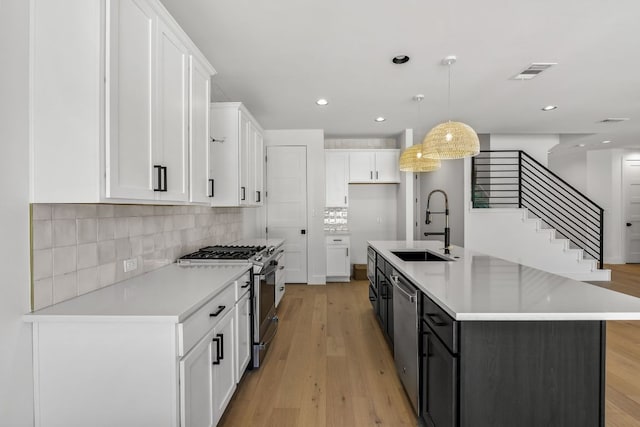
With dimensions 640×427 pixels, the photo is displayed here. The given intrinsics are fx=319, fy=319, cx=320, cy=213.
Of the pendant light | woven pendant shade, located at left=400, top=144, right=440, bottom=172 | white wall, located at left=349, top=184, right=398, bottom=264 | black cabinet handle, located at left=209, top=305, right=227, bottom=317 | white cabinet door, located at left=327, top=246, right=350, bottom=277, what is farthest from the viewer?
white wall, located at left=349, top=184, right=398, bottom=264

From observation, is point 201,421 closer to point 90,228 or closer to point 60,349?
point 60,349

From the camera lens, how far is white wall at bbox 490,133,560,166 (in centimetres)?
634

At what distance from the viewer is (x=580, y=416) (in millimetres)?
1369

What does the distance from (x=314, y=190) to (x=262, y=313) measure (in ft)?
10.2

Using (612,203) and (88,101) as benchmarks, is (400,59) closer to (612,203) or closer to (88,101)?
(88,101)

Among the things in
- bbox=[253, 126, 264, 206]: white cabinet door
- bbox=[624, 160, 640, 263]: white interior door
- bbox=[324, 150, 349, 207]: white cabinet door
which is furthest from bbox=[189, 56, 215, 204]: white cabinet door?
bbox=[624, 160, 640, 263]: white interior door

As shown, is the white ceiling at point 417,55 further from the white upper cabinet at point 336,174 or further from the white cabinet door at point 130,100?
the white upper cabinet at point 336,174

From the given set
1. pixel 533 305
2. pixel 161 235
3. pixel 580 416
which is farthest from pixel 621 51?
pixel 161 235

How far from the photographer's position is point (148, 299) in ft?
5.04

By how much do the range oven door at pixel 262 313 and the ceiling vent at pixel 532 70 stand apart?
10.5ft

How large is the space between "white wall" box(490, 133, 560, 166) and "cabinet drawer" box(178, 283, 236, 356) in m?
6.17

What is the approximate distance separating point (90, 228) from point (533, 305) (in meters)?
2.22

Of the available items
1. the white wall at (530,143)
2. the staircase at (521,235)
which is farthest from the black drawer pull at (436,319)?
the white wall at (530,143)

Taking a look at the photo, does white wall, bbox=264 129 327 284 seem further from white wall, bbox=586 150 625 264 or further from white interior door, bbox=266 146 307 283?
white wall, bbox=586 150 625 264
